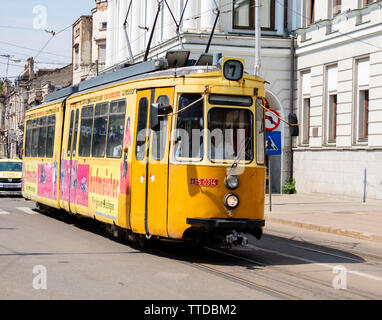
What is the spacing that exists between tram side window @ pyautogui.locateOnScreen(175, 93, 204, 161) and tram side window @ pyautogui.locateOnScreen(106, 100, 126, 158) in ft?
6.15

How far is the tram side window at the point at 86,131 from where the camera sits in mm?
14938

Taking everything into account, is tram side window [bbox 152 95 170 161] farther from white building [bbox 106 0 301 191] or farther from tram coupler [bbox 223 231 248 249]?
white building [bbox 106 0 301 191]

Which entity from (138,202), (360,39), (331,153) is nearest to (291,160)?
(331,153)

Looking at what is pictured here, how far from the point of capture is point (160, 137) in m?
11.6

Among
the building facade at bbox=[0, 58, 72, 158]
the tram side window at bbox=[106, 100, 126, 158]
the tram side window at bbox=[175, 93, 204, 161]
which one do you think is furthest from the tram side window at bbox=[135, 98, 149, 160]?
the building facade at bbox=[0, 58, 72, 158]

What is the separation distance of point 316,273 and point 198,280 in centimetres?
214

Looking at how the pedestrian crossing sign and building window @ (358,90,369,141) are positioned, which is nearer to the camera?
the pedestrian crossing sign

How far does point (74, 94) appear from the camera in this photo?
16562mm

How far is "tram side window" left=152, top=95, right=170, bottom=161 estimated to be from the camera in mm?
11484

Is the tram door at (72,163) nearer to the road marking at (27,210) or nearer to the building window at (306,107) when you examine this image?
the road marking at (27,210)

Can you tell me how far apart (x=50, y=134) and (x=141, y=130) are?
692 cm

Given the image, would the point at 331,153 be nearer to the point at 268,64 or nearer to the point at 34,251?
the point at 268,64

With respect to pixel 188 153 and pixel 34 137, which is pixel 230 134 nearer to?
pixel 188 153

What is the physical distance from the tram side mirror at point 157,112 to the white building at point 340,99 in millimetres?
15318
